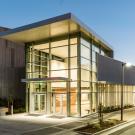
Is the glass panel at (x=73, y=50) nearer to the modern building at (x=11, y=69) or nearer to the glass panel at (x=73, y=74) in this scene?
the glass panel at (x=73, y=74)

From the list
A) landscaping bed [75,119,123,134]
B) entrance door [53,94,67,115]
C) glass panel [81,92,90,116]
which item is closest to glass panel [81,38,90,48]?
glass panel [81,92,90,116]

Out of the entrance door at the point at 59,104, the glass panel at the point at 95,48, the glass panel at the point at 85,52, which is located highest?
the glass panel at the point at 95,48

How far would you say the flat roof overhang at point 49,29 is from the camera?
26.1 m

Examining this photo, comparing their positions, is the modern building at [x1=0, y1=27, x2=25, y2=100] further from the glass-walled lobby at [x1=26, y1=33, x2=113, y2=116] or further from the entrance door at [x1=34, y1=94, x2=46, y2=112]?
the entrance door at [x1=34, y1=94, x2=46, y2=112]

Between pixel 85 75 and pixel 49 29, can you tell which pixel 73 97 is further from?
pixel 49 29

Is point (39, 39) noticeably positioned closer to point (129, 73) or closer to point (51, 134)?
point (51, 134)

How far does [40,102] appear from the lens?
32.7 m

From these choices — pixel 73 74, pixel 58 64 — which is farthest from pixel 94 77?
pixel 58 64

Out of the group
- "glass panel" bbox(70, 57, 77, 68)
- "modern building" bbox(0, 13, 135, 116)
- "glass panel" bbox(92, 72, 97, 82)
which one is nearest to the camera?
"modern building" bbox(0, 13, 135, 116)

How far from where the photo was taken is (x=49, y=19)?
1051 inches

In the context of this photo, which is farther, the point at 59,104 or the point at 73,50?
the point at 59,104

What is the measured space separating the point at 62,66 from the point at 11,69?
1301 cm

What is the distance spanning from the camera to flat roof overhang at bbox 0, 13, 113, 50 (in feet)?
85.7

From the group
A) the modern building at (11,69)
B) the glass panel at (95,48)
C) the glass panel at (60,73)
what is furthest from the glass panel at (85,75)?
the modern building at (11,69)
